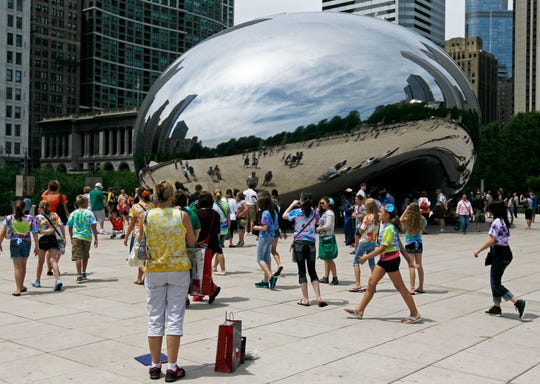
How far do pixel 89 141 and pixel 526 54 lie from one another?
307 ft

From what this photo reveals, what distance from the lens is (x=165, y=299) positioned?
215 inches

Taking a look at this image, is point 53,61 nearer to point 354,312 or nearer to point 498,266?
point 354,312

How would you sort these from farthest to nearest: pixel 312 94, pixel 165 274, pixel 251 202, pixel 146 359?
pixel 312 94
pixel 251 202
pixel 146 359
pixel 165 274

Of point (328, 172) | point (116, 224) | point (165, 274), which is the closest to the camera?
point (165, 274)

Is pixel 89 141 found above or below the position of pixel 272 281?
above

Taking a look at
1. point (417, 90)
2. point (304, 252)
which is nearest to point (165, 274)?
point (304, 252)

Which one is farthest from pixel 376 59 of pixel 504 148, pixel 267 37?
pixel 504 148

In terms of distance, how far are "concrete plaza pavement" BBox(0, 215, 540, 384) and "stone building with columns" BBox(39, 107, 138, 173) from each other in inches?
3890

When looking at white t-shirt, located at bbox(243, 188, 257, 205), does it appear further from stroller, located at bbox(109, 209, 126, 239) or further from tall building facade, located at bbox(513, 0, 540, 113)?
tall building facade, located at bbox(513, 0, 540, 113)

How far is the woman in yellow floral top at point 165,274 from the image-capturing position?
5.31 metres

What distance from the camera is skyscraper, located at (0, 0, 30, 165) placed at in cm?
9556

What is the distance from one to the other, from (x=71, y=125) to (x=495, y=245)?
115 m

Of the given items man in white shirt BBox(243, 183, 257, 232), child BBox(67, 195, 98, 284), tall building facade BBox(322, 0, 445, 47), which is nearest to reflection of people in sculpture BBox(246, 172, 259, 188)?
man in white shirt BBox(243, 183, 257, 232)

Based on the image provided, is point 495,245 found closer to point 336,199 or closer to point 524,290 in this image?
point 524,290
